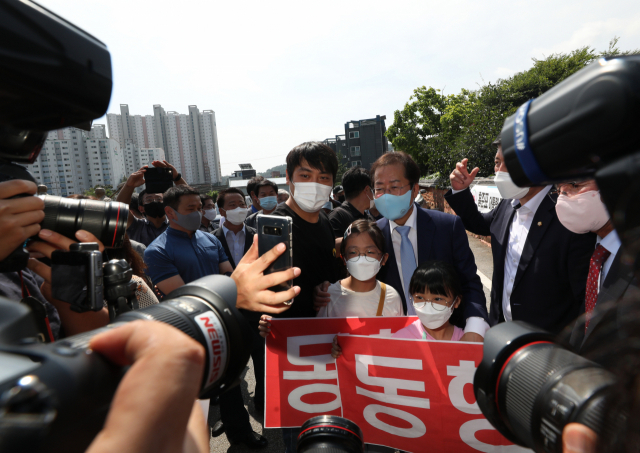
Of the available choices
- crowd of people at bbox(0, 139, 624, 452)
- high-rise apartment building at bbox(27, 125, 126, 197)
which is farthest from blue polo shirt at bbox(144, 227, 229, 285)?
high-rise apartment building at bbox(27, 125, 126, 197)

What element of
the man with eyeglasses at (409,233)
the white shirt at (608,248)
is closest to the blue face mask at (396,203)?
the man with eyeglasses at (409,233)

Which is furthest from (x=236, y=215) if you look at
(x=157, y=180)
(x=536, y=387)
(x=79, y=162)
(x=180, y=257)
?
(x=79, y=162)

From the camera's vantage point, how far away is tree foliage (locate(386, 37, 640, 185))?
1398 centimetres

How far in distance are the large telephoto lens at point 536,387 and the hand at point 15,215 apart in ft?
4.21

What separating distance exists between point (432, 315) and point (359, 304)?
0.50 m

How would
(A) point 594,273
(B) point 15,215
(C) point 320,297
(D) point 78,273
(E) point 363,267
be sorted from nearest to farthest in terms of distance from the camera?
(B) point 15,215 < (D) point 78,273 < (A) point 594,273 < (C) point 320,297 < (E) point 363,267

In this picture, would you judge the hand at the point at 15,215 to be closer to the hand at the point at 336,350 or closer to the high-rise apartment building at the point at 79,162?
the hand at the point at 336,350

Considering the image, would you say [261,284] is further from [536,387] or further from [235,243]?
[235,243]

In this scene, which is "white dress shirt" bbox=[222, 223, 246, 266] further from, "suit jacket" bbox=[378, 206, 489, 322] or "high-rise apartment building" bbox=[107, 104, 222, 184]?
"high-rise apartment building" bbox=[107, 104, 222, 184]

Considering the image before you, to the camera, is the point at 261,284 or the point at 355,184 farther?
the point at 355,184

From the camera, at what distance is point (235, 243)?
502cm

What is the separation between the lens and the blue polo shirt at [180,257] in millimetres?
3195

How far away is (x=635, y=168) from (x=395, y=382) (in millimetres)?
1639

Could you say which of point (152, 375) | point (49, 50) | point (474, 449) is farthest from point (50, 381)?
point (474, 449)
